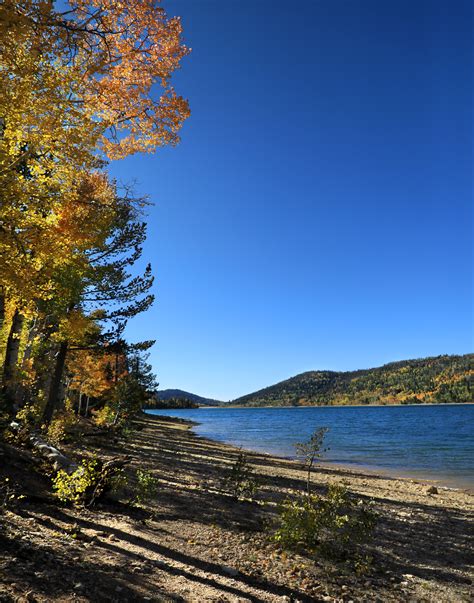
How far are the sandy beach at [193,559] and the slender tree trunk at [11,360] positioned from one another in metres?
5.47

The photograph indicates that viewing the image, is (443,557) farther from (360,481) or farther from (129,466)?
(360,481)

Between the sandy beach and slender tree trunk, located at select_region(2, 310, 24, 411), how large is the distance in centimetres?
547

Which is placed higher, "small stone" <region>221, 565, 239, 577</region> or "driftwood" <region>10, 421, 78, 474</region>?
"driftwood" <region>10, 421, 78, 474</region>

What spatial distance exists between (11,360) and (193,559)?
12.0m

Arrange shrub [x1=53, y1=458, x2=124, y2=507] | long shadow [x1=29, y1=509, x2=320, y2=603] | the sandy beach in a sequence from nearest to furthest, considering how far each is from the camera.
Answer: the sandy beach < long shadow [x1=29, y1=509, x2=320, y2=603] < shrub [x1=53, y1=458, x2=124, y2=507]

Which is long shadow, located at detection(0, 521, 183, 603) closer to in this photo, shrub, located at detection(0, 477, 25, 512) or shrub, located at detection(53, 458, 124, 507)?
shrub, located at detection(0, 477, 25, 512)

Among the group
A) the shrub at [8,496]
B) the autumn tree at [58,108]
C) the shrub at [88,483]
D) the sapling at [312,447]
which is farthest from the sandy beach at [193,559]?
the autumn tree at [58,108]

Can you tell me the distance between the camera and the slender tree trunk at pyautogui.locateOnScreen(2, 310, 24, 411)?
558 inches

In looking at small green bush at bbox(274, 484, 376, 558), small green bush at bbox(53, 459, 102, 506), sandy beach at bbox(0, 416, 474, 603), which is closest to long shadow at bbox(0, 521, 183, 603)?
sandy beach at bbox(0, 416, 474, 603)

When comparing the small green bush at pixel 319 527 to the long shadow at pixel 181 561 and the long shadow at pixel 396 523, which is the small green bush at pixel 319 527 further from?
the long shadow at pixel 181 561

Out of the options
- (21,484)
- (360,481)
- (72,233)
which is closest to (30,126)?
(72,233)

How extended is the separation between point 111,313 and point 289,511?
1410 cm

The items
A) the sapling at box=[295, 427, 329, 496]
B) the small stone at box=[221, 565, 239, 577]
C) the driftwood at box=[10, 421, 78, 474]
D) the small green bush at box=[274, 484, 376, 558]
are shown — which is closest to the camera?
the small stone at box=[221, 565, 239, 577]

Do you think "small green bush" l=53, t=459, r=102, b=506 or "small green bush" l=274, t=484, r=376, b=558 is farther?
"small green bush" l=53, t=459, r=102, b=506
